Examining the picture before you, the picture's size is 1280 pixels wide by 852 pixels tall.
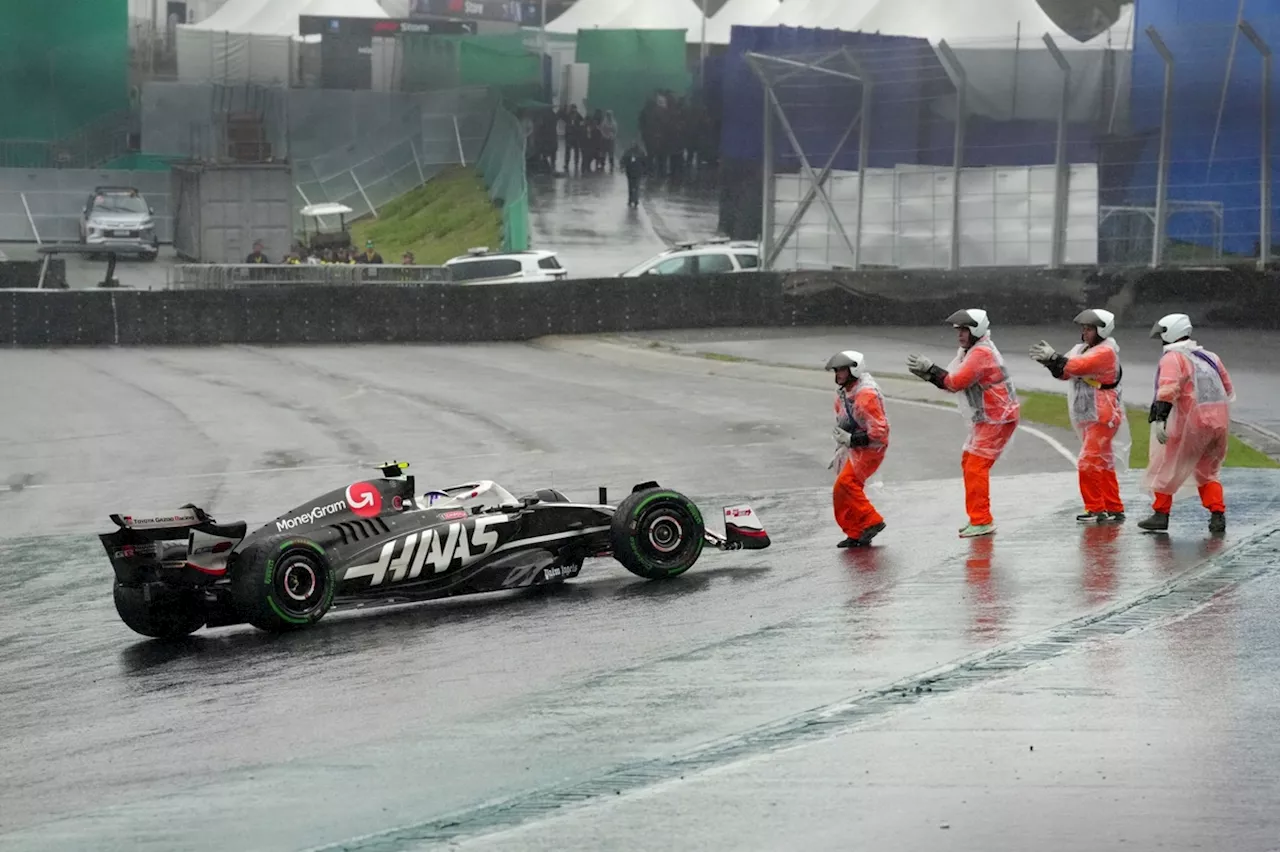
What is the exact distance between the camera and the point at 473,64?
51.7m

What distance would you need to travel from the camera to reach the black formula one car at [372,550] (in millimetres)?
10453

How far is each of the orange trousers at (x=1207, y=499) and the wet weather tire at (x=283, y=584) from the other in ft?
20.2

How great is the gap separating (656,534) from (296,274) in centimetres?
2638

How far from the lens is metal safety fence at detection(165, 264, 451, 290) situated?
119ft

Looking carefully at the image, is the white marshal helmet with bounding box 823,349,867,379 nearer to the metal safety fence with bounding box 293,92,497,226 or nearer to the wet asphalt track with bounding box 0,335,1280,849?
the wet asphalt track with bounding box 0,335,1280,849

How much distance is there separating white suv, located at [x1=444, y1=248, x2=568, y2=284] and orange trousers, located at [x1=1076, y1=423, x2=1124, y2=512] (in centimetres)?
2560

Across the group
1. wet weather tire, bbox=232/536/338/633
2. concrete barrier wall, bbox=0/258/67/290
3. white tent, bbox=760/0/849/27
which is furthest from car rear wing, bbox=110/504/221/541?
white tent, bbox=760/0/849/27

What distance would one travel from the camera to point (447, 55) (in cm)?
5219

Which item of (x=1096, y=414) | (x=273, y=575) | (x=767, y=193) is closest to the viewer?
(x=273, y=575)

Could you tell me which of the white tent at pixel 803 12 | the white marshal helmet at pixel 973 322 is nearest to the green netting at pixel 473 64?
the white tent at pixel 803 12

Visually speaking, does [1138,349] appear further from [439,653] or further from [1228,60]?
[439,653]

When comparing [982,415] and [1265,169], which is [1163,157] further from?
[982,415]

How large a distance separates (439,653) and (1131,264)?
23.1 meters

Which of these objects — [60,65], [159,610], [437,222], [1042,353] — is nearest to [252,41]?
[60,65]
